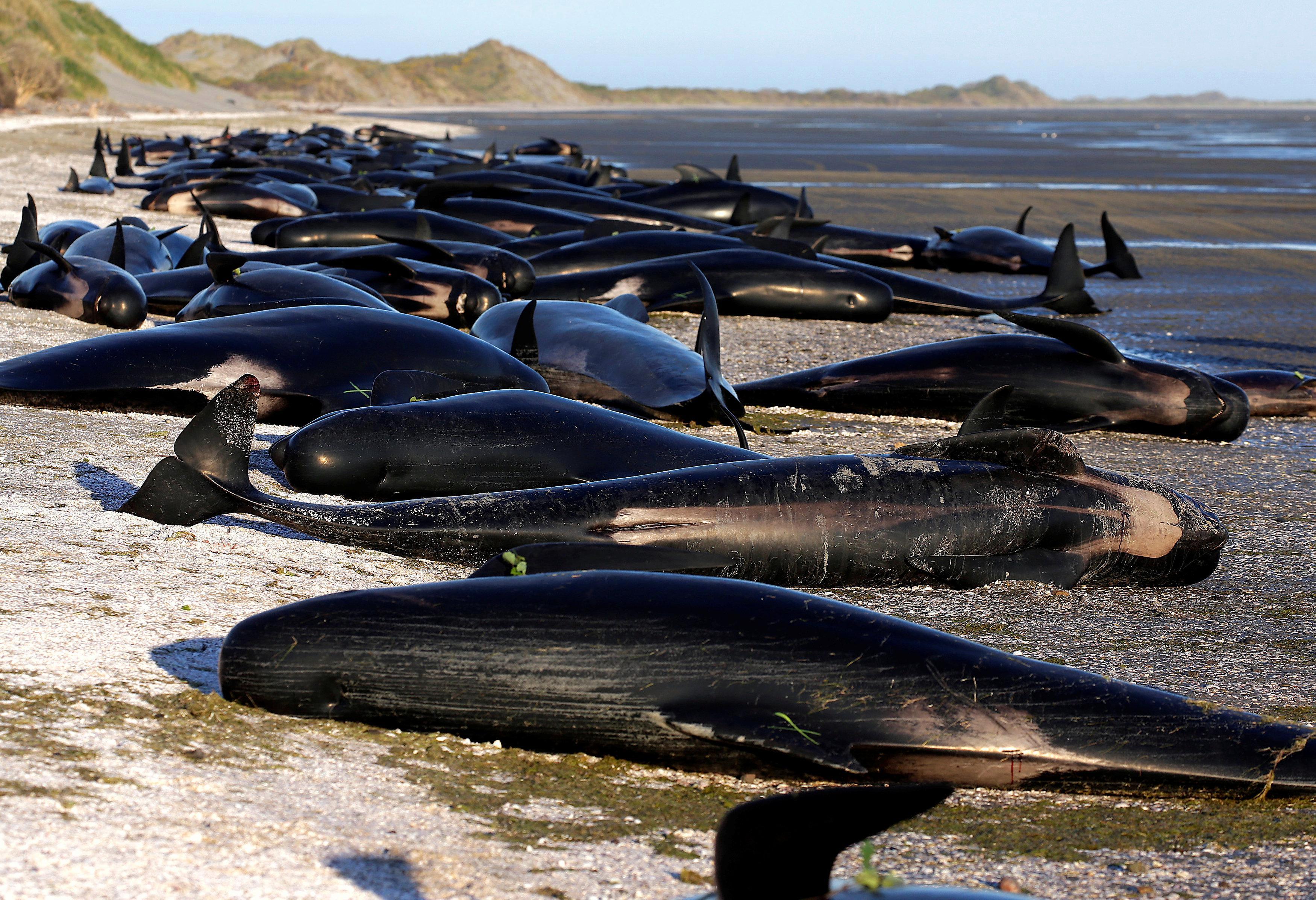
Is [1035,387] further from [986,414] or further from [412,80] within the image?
[412,80]

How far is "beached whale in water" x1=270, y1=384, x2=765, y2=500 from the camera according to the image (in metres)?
4.13

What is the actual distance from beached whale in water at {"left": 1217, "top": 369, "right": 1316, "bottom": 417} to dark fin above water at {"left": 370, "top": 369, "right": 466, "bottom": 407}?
4337mm

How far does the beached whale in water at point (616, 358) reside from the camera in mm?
5359

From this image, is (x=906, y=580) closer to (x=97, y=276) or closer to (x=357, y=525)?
(x=357, y=525)

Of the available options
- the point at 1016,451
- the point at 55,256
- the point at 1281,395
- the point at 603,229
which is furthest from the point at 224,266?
the point at 1281,395

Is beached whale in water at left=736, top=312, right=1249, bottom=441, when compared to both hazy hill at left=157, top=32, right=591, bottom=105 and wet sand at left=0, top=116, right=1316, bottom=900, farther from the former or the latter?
hazy hill at left=157, top=32, right=591, bottom=105

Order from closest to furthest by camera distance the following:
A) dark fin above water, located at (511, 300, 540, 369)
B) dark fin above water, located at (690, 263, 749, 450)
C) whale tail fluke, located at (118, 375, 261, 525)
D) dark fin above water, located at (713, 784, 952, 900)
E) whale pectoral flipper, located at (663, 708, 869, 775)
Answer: dark fin above water, located at (713, 784, 952, 900), whale pectoral flipper, located at (663, 708, 869, 775), whale tail fluke, located at (118, 375, 261, 525), dark fin above water, located at (690, 263, 749, 450), dark fin above water, located at (511, 300, 540, 369)

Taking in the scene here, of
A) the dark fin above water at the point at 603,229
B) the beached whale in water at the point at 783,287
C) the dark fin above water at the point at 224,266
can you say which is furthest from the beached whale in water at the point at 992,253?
the dark fin above water at the point at 224,266

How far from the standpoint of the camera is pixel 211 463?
341 centimetres

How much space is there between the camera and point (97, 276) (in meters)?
7.07

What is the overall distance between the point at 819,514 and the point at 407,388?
6.05 ft

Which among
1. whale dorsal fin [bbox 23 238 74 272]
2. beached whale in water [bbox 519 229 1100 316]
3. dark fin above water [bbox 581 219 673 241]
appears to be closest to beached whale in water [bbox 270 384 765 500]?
whale dorsal fin [bbox 23 238 74 272]

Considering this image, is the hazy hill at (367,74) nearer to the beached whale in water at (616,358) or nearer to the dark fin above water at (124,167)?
Answer: the dark fin above water at (124,167)

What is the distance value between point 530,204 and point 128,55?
60455 mm
